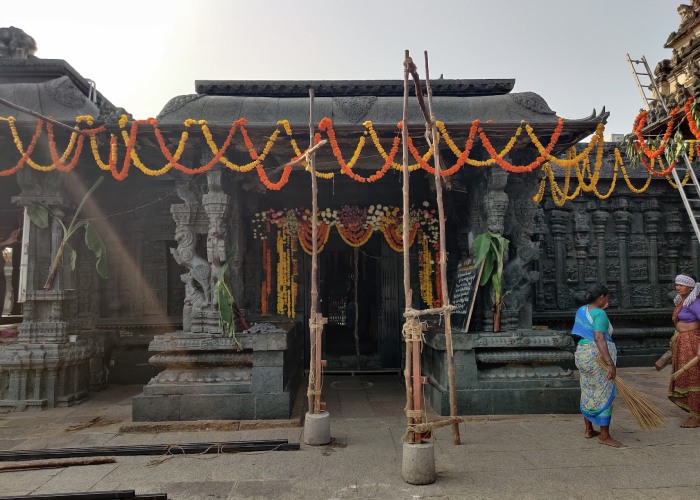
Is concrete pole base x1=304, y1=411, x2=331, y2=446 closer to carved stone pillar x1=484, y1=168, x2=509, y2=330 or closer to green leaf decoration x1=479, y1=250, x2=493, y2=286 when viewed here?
carved stone pillar x1=484, y1=168, x2=509, y2=330

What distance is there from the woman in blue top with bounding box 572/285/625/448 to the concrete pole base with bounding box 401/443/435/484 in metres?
2.24

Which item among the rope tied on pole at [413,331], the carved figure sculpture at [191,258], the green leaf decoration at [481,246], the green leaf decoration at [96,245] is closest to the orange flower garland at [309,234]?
the carved figure sculpture at [191,258]

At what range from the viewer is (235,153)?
7.71 m

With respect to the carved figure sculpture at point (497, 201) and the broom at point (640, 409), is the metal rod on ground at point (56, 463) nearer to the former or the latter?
the carved figure sculpture at point (497, 201)

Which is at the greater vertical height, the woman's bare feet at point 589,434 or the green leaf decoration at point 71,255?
the green leaf decoration at point 71,255

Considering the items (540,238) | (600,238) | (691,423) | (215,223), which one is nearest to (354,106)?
(215,223)

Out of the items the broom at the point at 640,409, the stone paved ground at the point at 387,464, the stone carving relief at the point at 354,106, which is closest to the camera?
the stone paved ground at the point at 387,464

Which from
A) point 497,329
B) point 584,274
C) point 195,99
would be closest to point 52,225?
point 195,99

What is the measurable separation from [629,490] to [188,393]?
5346 mm

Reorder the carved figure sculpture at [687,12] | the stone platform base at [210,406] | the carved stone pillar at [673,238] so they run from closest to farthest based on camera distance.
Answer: the stone platform base at [210,406] → the carved stone pillar at [673,238] → the carved figure sculpture at [687,12]

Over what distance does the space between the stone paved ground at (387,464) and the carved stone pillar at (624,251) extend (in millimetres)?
4593

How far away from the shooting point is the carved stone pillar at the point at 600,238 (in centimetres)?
1098

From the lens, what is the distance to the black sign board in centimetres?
708

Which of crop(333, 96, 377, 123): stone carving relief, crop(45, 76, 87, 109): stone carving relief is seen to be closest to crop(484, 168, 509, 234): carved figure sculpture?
crop(333, 96, 377, 123): stone carving relief
